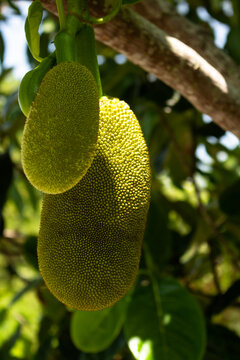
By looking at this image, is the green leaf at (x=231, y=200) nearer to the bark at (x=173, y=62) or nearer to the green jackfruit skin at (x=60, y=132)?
the bark at (x=173, y=62)

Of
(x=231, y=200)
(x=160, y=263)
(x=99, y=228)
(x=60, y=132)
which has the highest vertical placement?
(x=60, y=132)

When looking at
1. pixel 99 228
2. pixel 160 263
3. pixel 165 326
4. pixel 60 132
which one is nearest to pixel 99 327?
pixel 165 326

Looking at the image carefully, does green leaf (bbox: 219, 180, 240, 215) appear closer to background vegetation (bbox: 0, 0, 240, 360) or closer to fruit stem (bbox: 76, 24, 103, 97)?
background vegetation (bbox: 0, 0, 240, 360)

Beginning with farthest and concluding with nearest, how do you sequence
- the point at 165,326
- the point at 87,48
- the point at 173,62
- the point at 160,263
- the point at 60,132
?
the point at 160,263, the point at 165,326, the point at 173,62, the point at 87,48, the point at 60,132

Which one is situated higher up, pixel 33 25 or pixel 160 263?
pixel 33 25

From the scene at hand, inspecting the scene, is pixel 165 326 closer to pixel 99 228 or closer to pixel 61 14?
pixel 99 228

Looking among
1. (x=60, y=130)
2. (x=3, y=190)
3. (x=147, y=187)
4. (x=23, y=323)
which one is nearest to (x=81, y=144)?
(x=60, y=130)

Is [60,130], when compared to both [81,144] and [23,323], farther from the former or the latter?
[23,323]
